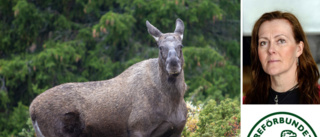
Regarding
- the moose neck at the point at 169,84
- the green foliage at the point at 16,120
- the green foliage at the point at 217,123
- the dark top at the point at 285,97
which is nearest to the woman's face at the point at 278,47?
the dark top at the point at 285,97

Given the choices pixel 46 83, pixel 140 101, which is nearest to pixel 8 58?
pixel 46 83

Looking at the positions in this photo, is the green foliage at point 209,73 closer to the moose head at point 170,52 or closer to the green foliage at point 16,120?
the green foliage at point 16,120

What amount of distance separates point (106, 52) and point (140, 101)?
10.0 m

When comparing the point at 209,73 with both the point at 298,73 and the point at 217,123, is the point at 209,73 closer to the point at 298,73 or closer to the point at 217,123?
the point at 217,123

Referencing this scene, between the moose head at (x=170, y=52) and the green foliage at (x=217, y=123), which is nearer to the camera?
the moose head at (x=170, y=52)

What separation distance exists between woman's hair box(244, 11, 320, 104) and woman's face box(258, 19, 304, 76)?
0.04 metres

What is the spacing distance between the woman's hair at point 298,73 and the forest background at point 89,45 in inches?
360

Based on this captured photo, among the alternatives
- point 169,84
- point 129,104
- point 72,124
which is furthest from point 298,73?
point 72,124

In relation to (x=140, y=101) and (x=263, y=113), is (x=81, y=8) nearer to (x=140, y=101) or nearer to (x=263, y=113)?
(x=140, y=101)

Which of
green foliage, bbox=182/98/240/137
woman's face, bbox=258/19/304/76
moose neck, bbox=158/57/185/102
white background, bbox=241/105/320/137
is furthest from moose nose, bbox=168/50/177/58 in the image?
green foliage, bbox=182/98/240/137

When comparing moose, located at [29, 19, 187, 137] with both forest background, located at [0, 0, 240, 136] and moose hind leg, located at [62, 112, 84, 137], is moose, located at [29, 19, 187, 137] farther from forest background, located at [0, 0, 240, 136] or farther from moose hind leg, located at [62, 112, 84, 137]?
forest background, located at [0, 0, 240, 136]

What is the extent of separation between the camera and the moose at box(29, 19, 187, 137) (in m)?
6.35

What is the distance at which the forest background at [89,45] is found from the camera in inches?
598

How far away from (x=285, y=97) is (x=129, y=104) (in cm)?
236
